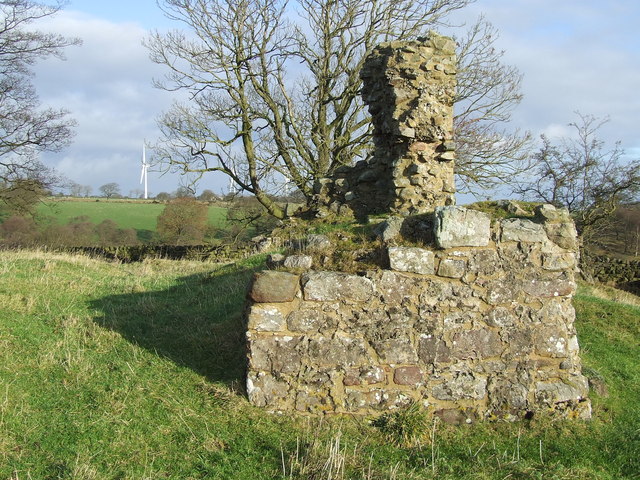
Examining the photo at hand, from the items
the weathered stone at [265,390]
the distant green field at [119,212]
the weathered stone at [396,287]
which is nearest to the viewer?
the weathered stone at [265,390]

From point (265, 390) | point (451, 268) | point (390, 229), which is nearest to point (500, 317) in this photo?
point (451, 268)

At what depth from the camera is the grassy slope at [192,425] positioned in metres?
3.91

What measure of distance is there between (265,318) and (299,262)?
65cm

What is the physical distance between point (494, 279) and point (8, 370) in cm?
458

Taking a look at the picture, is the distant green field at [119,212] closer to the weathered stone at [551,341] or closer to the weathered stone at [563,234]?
the weathered stone at [563,234]

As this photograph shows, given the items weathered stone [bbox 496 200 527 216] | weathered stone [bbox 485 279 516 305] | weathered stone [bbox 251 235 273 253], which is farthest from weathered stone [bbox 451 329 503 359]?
weathered stone [bbox 251 235 273 253]

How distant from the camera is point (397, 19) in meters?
18.1

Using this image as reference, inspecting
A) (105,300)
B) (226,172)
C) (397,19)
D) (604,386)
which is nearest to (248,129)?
(226,172)

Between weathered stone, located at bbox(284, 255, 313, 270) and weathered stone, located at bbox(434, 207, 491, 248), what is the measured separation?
4.02ft

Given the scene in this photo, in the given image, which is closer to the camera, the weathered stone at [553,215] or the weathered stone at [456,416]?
the weathered stone at [456,416]

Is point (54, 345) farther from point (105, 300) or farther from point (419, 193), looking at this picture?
point (419, 193)

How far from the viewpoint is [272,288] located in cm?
498

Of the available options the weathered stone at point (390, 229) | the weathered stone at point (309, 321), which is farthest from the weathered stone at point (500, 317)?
the weathered stone at point (309, 321)

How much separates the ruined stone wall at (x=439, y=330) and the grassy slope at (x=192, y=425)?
251 mm
